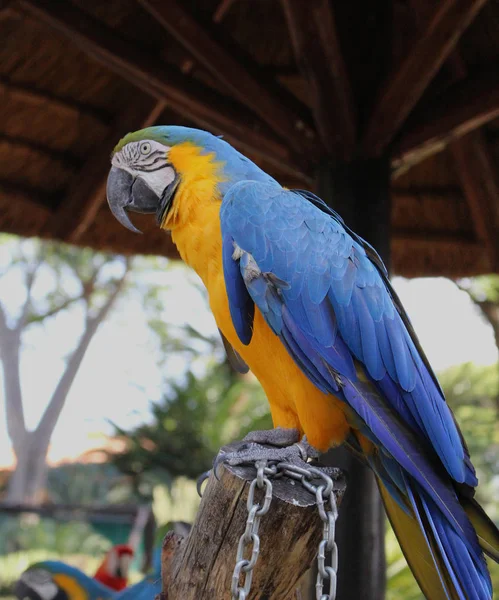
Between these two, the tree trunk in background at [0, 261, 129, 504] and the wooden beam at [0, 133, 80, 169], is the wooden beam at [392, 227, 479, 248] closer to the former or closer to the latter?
the wooden beam at [0, 133, 80, 169]

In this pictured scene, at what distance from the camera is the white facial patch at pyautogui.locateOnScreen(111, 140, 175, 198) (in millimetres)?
1770

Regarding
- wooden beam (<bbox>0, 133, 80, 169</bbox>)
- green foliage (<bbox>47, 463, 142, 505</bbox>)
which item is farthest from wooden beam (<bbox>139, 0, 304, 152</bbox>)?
green foliage (<bbox>47, 463, 142, 505</bbox>)

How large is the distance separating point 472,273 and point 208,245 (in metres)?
2.76

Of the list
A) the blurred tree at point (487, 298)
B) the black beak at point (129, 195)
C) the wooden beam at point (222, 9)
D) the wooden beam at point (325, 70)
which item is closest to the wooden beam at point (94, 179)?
the wooden beam at point (222, 9)

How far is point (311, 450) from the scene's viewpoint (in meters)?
1.54

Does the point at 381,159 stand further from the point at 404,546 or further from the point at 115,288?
the point at 115,288

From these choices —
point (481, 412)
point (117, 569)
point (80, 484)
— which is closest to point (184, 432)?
point (117, 569)

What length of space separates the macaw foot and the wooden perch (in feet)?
0.15

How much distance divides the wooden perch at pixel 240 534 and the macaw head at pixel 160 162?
796 millimetres

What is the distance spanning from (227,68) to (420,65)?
0.75 metres

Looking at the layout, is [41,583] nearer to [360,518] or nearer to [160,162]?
[360,518]

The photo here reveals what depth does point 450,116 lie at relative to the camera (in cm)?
252

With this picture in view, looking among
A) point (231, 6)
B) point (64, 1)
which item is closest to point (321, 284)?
point (64, 1)

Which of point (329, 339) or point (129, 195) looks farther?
point (129, 195)
